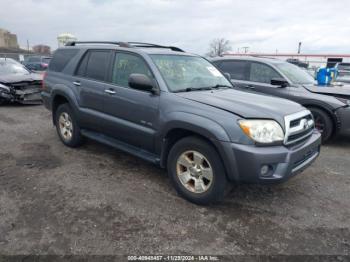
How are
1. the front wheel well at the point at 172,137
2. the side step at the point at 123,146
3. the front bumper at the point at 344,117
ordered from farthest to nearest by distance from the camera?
the front bumper at the point at 344,117
the side step at the point at 123,146
the front wheel well at the point at 172,137

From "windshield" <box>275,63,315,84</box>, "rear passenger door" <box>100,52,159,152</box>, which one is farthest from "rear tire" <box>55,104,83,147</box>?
"windshield" <box>275,63,315,84</box>

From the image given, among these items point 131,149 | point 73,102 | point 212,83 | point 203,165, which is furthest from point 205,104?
point 73,102

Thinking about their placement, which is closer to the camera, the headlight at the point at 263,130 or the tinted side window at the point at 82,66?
the headlight at the point at 263,130

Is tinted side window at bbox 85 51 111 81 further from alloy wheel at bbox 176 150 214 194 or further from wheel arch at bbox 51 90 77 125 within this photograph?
alloy wheel at bbox 176 150 214 194

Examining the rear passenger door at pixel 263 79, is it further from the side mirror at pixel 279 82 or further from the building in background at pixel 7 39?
the building in background at pixel 7 39

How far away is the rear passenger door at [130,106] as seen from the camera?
3.65 m

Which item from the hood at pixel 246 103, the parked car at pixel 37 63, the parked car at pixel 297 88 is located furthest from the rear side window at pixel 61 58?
the parked car at pixel 37 63

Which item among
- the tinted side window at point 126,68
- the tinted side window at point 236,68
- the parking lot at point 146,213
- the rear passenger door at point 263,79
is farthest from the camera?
the tinted side window at point 236,68

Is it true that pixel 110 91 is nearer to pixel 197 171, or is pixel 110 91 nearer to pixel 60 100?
pixel 60 100

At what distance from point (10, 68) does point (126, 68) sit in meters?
7.48

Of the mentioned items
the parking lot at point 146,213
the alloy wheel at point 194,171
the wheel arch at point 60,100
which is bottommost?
the parking lot at point 146,213

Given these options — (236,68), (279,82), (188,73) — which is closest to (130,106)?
(188,73)

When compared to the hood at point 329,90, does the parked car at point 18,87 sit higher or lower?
lower

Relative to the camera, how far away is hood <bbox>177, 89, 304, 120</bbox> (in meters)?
3.03
